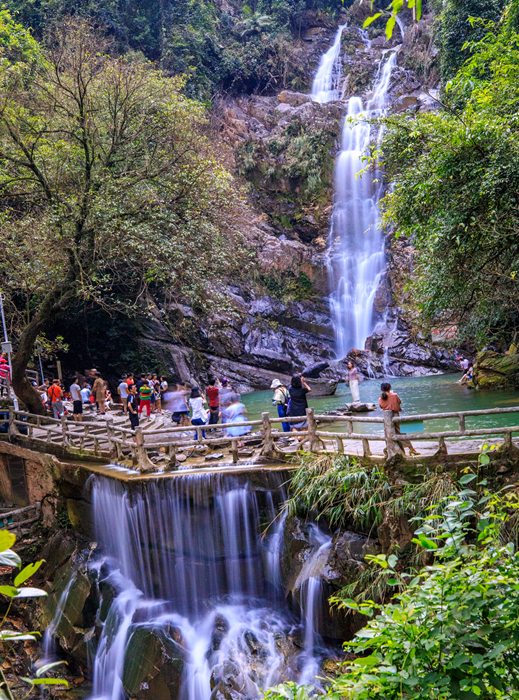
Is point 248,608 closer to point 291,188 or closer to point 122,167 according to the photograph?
point 122,167

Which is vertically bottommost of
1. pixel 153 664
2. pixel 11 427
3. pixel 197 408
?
pixel 153 664

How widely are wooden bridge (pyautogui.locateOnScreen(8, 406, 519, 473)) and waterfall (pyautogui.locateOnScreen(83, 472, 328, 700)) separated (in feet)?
2.44

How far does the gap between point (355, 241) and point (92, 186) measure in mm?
24545

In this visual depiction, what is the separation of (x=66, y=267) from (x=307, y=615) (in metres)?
12.1

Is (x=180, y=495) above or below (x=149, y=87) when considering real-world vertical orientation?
below

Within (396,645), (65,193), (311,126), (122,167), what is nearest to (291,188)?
(311,126)

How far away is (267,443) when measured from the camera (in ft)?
32.3

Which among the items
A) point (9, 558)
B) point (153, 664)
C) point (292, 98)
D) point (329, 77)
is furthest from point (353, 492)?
point (329, 77)

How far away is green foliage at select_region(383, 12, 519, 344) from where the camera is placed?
351 inches

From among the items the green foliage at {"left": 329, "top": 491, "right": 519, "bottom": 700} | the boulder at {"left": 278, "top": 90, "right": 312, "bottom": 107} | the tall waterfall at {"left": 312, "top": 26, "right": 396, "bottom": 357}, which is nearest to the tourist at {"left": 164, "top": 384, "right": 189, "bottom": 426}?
the green foliage at {"left": 329, "top": 491, "right": 519, "bottom": 700}

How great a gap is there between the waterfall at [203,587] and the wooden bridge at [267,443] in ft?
2.44

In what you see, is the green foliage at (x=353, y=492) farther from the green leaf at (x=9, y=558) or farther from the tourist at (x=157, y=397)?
the tourist at (x=157, y=397)

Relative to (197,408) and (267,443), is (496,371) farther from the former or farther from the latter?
(267,443)

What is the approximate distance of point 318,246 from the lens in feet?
118
